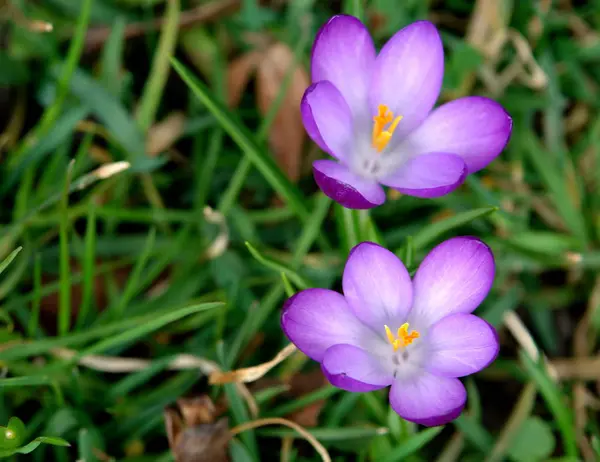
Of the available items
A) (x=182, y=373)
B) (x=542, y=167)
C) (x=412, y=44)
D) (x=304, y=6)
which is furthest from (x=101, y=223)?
(x=542, y=167)

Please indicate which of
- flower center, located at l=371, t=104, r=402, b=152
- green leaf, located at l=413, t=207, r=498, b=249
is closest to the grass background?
green leaf, located at l=413, t=207, r=498, b=249

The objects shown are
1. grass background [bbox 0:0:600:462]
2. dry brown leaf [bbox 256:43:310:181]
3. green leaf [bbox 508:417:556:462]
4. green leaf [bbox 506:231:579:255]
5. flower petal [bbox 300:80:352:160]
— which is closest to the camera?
flower petal [bbox 300:80:352:160]

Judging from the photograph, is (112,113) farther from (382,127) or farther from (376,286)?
(376,286)

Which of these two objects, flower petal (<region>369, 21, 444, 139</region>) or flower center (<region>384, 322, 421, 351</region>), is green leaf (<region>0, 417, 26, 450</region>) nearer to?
flower center (<region>384, 322, 421, 351</region>)

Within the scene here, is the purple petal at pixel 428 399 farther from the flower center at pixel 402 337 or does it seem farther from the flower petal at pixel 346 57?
the flower petal at pixel 346 57

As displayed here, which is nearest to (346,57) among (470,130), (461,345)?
(470,130)

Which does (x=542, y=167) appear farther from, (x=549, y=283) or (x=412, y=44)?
(x=412, y=44)

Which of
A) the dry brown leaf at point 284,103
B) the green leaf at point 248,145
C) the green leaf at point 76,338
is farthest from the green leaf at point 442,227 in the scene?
the dry brown leaf at point 284,103
